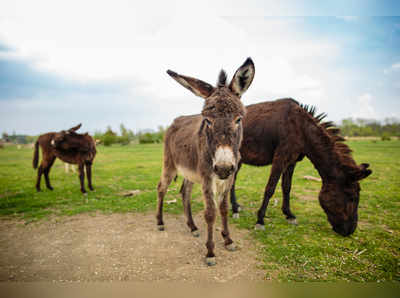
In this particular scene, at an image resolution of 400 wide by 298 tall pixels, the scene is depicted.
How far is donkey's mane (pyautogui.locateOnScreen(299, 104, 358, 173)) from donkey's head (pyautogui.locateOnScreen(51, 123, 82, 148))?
9.63 metres

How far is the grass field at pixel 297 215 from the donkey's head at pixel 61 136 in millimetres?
2335

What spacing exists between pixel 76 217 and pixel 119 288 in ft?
15.1

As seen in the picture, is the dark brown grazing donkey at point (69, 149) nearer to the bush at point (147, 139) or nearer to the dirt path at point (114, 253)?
the dirt path at point (114, 253)

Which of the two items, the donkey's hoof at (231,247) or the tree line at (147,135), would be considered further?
the tree line at (147,135)

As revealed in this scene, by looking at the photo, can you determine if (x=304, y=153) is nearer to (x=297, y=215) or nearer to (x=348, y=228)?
(x=348, y=228)

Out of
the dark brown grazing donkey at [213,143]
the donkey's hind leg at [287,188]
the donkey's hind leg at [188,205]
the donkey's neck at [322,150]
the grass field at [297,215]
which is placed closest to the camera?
the dark brown grazing donkey at [213,143]

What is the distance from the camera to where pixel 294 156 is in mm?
5484

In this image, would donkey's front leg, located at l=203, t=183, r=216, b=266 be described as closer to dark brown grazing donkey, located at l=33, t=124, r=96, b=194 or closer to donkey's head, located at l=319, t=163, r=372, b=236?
donkey's head, located at l=319, t=163, r=372, b=236

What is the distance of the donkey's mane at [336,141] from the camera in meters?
5.02

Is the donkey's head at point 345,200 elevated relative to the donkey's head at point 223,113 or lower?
lower

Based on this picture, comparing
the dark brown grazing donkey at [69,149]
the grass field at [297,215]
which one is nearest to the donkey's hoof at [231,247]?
the grass field at [297,215]

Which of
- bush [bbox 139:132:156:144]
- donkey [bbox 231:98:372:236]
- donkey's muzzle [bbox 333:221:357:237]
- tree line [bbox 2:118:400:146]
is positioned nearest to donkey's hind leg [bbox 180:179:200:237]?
donkey [bbox 231:98:372:236]

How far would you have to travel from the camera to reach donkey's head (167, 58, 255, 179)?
314cm

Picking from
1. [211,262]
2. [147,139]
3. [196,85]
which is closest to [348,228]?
[211,262]
